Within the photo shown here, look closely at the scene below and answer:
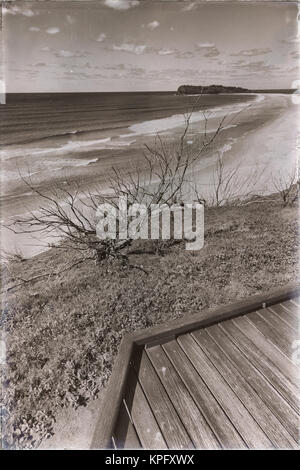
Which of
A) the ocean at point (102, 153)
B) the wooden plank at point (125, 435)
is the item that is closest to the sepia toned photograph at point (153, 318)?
the wooden plank at point (125, 435)

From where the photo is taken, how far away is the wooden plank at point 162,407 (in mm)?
1862

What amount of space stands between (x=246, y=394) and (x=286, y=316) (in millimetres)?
930

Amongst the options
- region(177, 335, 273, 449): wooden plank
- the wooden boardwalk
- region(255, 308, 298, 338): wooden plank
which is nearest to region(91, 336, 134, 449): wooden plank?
the wooden boardwalk

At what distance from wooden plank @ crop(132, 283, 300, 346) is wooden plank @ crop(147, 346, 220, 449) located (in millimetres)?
109

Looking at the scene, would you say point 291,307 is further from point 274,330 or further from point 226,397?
point 226,397

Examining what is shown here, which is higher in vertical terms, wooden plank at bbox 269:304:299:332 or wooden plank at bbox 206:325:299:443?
wooden plank at bbox 269:304:299:332

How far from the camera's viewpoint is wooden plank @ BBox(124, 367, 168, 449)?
185 cm

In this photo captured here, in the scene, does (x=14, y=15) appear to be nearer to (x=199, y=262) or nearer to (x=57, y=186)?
(x=199, y=262)

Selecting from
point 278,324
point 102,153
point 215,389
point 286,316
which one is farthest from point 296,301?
point 102,153

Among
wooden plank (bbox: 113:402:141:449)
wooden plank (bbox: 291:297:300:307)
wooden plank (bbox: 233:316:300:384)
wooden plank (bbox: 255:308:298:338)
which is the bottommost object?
wooden plank (bbox: 113:402:141:449)

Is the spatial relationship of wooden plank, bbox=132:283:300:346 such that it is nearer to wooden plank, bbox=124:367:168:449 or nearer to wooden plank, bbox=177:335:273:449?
wooden plank, bbox=177:335:273:449

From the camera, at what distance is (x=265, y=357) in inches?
93.4

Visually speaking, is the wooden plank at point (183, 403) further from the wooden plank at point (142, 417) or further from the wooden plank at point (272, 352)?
the wooden plank at point (272, 352)

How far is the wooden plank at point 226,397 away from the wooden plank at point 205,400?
0.03m
